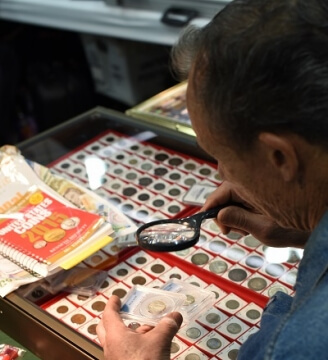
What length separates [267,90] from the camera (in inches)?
29.4

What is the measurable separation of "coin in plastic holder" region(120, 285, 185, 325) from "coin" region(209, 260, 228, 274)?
0.34 ft

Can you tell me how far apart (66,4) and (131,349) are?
2.44m

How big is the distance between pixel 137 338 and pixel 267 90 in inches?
18.6

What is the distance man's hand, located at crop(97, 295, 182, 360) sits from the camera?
984 millimetres

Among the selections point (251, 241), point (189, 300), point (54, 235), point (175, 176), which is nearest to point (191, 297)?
point (189, 300)

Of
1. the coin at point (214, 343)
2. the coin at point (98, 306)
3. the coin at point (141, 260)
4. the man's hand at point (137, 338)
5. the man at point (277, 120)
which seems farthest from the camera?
the coin at point (141, 260)

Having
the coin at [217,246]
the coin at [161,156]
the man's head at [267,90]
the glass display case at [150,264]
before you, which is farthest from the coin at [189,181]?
the man's head at [267,90]

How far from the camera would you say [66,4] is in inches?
123

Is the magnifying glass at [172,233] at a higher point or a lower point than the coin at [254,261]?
higher

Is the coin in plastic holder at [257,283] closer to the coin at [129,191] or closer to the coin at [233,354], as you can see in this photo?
the coin at [233,354]

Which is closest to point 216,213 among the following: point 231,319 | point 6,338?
point 231,319

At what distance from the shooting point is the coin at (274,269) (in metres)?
1.23

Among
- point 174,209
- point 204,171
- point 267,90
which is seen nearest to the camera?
point 267,90

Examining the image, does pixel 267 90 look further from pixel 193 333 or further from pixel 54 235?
pixel 54 235
